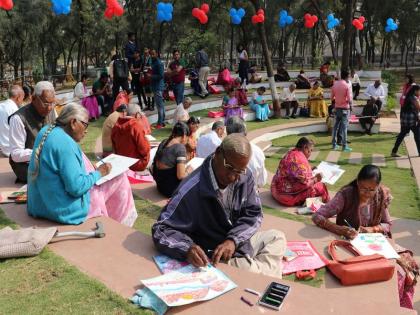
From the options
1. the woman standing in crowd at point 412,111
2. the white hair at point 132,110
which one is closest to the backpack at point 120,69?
the white hair at point 132,110

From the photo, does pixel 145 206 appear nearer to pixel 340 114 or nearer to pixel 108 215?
pixel 108 215

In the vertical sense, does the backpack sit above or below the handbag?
above

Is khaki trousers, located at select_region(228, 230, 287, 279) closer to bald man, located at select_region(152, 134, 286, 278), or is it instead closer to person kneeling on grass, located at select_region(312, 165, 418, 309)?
bald man, located at select_region(152, 134, 286, 278)

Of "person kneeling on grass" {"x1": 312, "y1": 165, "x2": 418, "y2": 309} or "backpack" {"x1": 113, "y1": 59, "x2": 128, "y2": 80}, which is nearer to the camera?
"person kneeling on grass" {"x1": 312, "y1": 165, "x2": 418, "y2": 309}

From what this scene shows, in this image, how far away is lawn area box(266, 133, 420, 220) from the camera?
22.2 ft

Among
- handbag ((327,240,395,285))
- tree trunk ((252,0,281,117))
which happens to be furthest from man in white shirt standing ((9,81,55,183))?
tree trunk ((252,0,281,117))

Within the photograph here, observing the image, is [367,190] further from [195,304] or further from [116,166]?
[116,166]

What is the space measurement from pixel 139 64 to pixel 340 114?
19.0 feet

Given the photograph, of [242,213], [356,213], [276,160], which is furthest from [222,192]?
[276,160]

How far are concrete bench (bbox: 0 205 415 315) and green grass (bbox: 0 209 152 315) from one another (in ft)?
0.29

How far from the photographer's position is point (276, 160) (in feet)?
32.4

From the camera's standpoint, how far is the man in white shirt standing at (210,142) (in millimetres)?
6676

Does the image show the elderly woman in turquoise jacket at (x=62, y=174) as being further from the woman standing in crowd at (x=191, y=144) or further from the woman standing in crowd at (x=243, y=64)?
the woman standing in crowd at (x=243, y=64)

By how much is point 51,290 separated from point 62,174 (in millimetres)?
984
